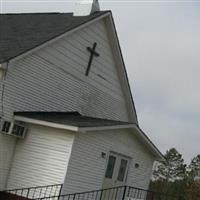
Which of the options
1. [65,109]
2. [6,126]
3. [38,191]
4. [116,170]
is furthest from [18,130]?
[116,170]

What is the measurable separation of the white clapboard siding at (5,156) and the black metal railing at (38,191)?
0.45m

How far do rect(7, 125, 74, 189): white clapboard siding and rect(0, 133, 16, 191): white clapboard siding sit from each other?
0.17 meters

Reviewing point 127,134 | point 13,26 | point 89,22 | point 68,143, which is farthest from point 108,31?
point 68,143

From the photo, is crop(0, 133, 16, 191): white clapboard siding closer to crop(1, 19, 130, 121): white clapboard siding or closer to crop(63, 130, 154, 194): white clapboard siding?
crop(1, 19, 130, 121): white clapboard siding

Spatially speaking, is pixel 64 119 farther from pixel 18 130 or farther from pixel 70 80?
pixel 70 80

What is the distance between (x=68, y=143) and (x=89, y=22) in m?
5.66

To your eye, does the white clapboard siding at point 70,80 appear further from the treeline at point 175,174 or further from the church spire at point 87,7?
the treeline at point 175,174

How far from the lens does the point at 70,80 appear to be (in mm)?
20641

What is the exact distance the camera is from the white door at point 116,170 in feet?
62.5

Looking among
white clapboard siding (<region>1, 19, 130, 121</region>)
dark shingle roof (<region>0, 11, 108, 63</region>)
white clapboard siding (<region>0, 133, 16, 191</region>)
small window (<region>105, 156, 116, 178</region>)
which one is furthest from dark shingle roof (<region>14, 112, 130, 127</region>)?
dark shingle roof (<region>0, 11, 108, 63</region>)

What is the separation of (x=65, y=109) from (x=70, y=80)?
1089 millimetres

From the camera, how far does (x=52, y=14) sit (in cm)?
2292

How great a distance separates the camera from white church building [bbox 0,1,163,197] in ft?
57.3

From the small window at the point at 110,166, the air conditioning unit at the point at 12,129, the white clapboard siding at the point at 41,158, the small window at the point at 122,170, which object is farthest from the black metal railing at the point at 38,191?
the small window at the point at 122,170
